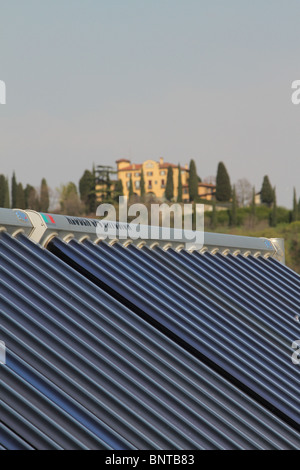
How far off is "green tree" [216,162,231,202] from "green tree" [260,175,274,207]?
4509mm

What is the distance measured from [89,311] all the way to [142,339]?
51cm

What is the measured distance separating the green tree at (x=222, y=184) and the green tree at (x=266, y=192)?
451 centimetres

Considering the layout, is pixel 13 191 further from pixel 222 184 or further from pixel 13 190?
pixel 222 184

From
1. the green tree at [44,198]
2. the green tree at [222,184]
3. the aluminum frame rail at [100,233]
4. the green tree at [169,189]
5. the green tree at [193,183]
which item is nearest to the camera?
the aluminum frame rail at [100,233]

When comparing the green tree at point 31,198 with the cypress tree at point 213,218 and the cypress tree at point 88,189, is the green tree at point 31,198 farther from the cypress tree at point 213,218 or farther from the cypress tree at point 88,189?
the cypress tree at point 213,218

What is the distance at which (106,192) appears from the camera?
91.3 meters

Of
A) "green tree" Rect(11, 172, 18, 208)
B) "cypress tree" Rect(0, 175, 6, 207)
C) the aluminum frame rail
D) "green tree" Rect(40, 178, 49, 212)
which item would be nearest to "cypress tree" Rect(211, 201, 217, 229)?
"green tree" Rect(40, 178, 49, 212)

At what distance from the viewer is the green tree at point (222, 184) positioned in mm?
98938

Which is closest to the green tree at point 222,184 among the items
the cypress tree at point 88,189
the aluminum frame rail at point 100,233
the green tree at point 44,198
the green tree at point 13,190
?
the cypress tree at point 88,189
